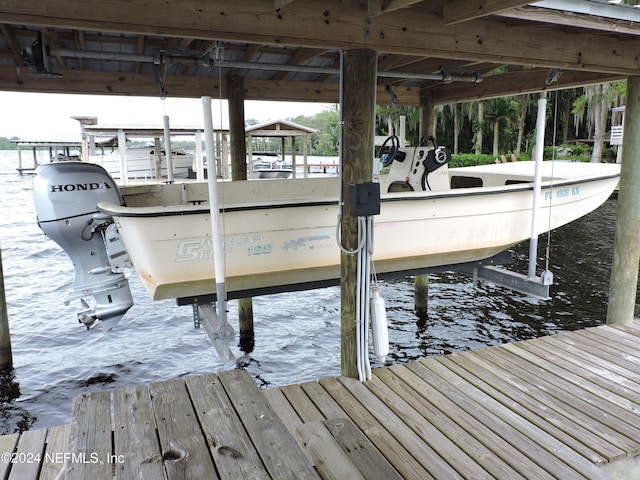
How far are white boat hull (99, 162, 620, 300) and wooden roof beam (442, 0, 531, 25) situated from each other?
1625 millimetres

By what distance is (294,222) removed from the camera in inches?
172

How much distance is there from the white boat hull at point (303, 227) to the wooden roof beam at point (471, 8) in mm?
1625

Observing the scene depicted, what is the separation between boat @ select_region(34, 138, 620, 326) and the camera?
4047 mm

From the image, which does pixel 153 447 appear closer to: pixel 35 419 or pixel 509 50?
pixel 509 50

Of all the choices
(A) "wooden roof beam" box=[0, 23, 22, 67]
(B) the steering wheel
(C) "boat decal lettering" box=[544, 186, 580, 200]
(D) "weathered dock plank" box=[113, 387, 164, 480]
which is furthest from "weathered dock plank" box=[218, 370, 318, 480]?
(C) "boat decal lettering" box=[544, 186, 580, 200]

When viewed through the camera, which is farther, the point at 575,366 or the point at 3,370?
the point at 3,370

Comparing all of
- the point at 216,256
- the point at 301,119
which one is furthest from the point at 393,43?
the point at 301,119

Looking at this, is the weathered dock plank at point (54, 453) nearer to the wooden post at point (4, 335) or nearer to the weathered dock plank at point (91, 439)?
the weathered dock plank at point (91, 439)

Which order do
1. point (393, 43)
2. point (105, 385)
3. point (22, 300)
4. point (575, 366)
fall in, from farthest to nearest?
1. point (22, 300)
2. point (105, 385)
3. point (575, 366)
4. point (393, 43)

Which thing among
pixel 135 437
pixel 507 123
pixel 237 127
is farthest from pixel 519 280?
pixel 507 123

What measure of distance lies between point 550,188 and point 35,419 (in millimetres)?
6081

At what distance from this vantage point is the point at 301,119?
9988 centimetres

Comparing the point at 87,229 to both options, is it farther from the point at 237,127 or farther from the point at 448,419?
the point at 448,419

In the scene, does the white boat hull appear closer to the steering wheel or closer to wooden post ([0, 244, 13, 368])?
the steering wheel
